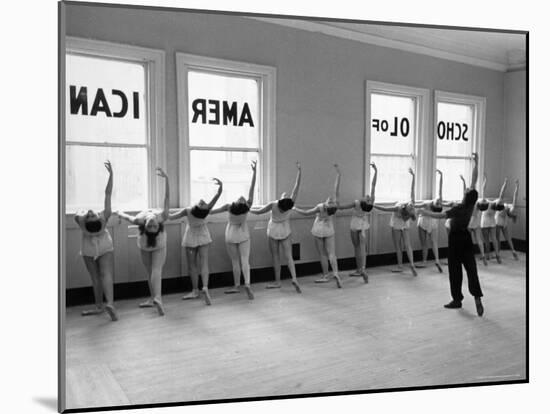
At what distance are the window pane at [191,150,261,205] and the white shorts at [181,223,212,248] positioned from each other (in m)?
0.13

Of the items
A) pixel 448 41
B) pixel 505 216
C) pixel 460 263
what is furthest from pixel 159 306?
pixel 448 41

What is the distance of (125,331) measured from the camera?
267 centimetres

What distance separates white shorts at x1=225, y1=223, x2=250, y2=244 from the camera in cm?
278

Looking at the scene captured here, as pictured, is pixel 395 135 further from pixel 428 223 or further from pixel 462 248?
pixel 462 248

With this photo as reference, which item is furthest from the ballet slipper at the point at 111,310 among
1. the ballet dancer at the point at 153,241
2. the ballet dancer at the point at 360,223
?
the ballet dancer at the point at 360,223

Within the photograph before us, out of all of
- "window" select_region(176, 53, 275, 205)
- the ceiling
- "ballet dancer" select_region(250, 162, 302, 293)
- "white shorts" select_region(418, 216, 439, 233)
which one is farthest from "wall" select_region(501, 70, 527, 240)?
"window" select_region(176, 53, 275, 205)

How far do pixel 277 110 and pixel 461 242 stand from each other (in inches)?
50.0

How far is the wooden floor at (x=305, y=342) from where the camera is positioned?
8.75 feet

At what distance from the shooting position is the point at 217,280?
2775 mm

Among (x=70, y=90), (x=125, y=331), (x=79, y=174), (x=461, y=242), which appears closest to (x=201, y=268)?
(x=125, y=331)

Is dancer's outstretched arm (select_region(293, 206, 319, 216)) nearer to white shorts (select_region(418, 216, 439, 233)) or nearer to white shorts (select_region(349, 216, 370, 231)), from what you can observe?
white shorts (select_region(349, 216, 370, 231))

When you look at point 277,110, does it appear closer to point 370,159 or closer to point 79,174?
point 370,159

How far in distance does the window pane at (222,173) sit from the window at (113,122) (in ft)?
0.59

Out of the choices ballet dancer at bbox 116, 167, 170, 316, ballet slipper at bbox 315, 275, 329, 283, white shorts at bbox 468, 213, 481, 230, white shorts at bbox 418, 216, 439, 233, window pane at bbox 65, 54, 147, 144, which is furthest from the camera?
white shorts at bbox 468, 213, 481, 230
